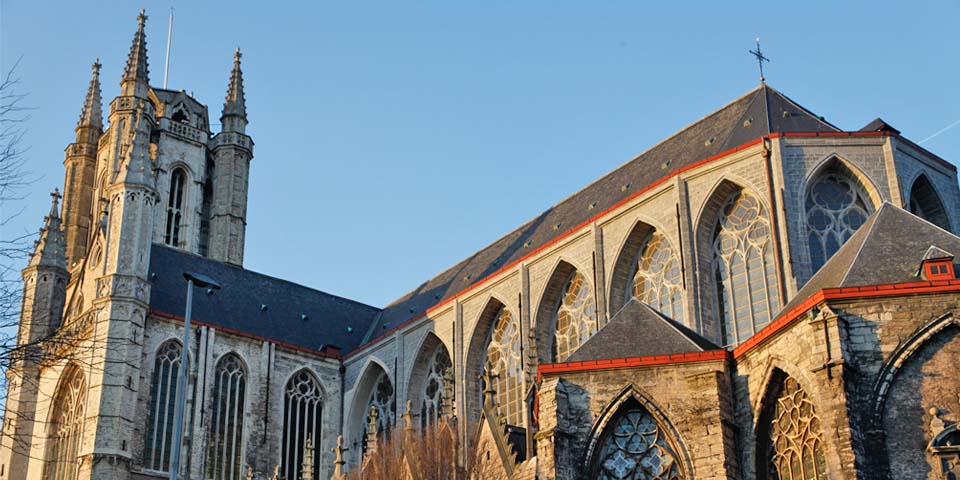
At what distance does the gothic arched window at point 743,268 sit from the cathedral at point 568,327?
2.4 inches

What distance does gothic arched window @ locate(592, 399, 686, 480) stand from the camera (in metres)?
18.2

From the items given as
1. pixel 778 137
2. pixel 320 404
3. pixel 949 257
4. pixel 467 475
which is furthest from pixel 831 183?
pixel 320 404

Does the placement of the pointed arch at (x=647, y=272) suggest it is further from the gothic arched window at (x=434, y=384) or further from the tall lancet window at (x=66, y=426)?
the tall lancet window at (x=66, y=426)

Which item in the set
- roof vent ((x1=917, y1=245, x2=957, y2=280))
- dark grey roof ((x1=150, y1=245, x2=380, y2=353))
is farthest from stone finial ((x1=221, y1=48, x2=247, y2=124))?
A: roof vent ((x1=917, y1=245, x2=957, y2=280))

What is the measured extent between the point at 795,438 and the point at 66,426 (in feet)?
75.4

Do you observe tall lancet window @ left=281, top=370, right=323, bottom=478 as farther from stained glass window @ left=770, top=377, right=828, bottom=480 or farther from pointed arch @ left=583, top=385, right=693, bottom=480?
stained glass window @ left=770, top=377, right=828, bottom=480

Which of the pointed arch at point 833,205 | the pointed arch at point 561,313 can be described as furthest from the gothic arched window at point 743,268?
the pointed arch at point 561,313

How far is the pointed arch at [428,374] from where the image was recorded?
110 feet

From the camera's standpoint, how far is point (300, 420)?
3553 centimetres

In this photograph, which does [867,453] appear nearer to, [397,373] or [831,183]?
[831,183]

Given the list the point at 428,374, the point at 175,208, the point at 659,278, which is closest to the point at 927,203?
the point at 659,278

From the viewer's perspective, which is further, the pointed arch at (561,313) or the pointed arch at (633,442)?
the pointed arch at (561,313)

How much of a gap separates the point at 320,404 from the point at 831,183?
18065 millimetres

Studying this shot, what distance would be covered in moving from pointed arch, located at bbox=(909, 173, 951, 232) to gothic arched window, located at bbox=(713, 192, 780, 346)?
3.41 meters
